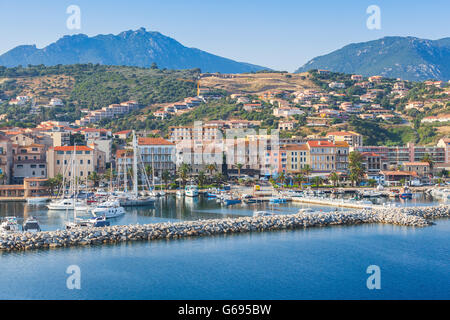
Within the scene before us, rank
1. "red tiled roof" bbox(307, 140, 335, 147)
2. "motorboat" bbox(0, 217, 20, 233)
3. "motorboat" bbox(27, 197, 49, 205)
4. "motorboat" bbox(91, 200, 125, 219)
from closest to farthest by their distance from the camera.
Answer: "motorboat" bbox(0, 217, 20, 233) → "motorboat" bbox(91, 200, 125, 219) → "motorboat" bbox(27, 197, 49, 205) → "red tiled roof" bbox(307, 140, 335, 147)

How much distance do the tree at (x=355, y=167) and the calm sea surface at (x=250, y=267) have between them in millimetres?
29891

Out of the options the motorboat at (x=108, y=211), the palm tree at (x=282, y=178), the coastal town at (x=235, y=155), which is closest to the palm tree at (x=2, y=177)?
the coastal town at (x=235, y=155)

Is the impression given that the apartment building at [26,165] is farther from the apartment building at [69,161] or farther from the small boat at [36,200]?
the small boat at [36,200]

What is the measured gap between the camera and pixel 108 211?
144 feet

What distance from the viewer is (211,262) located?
28.1 m

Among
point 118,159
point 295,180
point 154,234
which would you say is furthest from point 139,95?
point 154,234

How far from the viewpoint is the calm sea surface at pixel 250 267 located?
77.3 feet

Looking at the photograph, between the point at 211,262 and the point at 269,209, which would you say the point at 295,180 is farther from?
the point at 211,262

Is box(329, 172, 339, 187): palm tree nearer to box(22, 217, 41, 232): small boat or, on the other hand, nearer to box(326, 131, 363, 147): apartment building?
box(326, 131, 363, 147): apartment building

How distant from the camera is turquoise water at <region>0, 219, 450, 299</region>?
2353 centimetres

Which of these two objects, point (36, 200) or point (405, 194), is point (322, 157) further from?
point (36, 200)

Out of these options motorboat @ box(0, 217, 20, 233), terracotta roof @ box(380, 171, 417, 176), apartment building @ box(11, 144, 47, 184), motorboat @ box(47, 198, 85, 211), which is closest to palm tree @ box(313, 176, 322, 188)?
terracotta roof @ box(380, 171, 417, 176)

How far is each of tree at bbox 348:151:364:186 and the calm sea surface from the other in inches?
1177

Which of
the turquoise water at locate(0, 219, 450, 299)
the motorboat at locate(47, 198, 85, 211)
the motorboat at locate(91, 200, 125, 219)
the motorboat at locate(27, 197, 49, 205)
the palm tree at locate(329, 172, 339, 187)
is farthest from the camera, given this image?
the palm tree at locate(329, 172, 339, 187)
